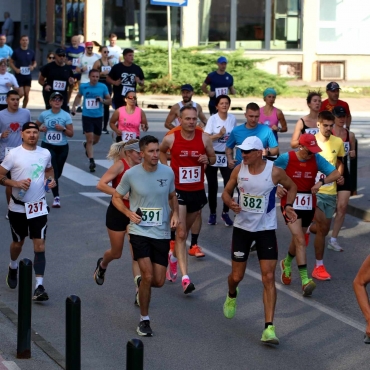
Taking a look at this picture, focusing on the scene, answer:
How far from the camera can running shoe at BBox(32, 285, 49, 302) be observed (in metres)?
10.4

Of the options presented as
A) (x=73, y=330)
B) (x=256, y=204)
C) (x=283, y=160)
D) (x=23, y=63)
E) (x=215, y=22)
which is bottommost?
(x=73, y=330)

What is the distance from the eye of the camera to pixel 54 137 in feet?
49.9

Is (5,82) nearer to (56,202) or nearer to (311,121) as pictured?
(56,202)

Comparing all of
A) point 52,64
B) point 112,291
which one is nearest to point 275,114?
point 112,291

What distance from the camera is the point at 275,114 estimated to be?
1485 cm

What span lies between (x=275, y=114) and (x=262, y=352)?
21.1 feet

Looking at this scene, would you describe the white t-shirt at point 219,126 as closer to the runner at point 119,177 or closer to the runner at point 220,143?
the runner at point 220,143

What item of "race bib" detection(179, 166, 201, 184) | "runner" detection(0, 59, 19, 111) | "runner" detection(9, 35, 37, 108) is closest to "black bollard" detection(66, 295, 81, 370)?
"race bib" detection(179, 166, 201, 184)

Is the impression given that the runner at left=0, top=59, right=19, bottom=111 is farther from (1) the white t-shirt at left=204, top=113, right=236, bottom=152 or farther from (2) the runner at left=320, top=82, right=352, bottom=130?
(2) the runner at left=320, top=82, right=352, bottom=130

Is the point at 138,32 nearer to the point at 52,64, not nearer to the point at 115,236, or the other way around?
the point at 52,64

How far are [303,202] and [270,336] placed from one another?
2466mm

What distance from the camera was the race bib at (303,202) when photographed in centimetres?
1116

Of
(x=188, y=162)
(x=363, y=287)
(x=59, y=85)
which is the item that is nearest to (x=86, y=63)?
(x=59, y=85)

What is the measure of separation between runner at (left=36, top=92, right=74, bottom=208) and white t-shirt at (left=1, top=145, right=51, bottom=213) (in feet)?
14.0
